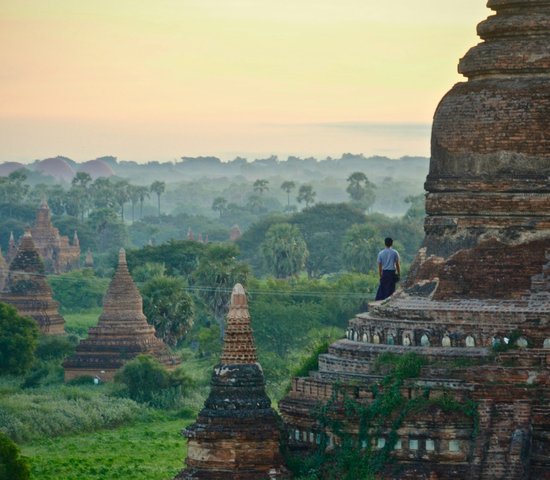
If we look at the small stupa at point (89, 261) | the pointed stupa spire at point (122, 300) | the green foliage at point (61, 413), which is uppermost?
the pointed stupa spire at point (122, 300)

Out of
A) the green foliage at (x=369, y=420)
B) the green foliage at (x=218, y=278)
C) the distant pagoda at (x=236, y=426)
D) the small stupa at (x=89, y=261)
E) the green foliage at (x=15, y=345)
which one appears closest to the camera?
the green foliage at (x=369, y=420)

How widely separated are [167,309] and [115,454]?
→ 23.6 meters

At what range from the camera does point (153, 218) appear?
19500cm

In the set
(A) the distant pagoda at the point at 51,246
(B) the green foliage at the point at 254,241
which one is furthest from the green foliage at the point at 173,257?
(B) the green foliage at the point at 254,241

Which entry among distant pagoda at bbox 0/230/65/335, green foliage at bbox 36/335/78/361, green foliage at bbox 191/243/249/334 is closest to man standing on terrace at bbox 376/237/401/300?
green foliage at bbox 36/335/78/361

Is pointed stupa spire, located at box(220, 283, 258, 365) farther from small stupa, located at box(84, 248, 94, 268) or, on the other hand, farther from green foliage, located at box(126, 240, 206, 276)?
small stupa, located at box(84, 248, 94, 268)

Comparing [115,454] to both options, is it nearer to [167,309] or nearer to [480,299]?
[480,299]

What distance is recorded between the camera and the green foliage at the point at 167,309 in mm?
70125

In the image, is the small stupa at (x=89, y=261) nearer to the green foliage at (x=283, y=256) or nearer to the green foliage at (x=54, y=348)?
the green foliage at (x=283, y=256)

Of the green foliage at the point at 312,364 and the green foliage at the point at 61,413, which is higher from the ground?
the green foliage at the point at 312,364

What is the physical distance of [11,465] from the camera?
34.7 meters

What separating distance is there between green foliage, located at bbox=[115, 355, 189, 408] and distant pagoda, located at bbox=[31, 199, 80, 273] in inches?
2207

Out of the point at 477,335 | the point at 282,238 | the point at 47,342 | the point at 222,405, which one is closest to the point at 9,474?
the point at 222,405

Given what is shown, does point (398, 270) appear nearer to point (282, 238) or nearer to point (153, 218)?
point (282, 238)
